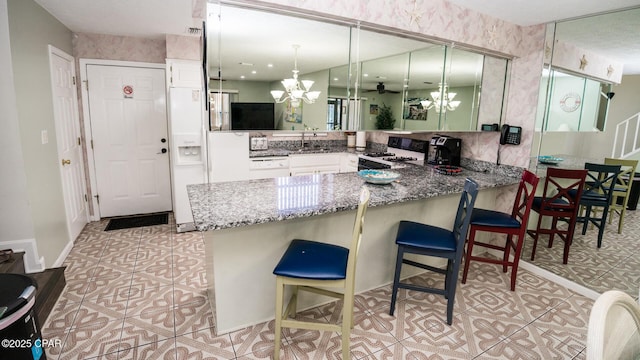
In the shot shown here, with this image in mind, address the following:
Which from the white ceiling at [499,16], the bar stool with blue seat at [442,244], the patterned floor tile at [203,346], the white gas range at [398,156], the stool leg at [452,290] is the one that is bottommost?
the patterned floor tile at [203,346]

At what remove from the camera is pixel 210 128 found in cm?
222

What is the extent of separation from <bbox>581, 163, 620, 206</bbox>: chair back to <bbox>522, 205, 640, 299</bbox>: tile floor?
190 mm

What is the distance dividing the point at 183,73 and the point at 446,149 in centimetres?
335

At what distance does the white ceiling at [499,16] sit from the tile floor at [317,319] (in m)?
1.66

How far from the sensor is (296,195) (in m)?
2.31

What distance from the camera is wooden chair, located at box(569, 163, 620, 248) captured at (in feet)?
8.99

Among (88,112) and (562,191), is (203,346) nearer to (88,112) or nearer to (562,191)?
(562,191)

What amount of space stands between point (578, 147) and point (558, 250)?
101 centimetres

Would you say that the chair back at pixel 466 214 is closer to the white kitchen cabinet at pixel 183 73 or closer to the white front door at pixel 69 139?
the white kitchen cabinet at pixel 183 73

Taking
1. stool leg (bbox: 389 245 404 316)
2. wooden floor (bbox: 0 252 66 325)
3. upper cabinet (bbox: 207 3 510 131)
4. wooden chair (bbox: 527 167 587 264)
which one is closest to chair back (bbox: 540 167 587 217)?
wooden chair (bbox: 527 167 587 264)

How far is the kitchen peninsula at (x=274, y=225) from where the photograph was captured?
6.57 ft

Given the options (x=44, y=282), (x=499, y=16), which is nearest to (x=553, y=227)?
(x=499, y=16)

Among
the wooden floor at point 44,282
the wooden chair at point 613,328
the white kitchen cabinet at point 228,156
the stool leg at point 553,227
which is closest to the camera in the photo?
the wooden chair at point 613,328

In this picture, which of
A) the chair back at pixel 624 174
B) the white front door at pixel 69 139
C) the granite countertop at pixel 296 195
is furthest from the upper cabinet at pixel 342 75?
the white front door at pixel 69 139
